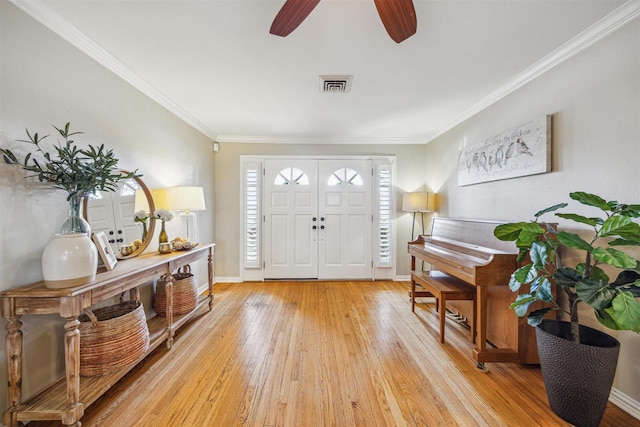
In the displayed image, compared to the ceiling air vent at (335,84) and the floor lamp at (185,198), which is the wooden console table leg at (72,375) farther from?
the ceiling air vent at (335,84)

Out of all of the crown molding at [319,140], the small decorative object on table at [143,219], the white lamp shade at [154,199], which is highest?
the crown molding at [319,140]

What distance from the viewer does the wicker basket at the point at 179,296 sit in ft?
7.72

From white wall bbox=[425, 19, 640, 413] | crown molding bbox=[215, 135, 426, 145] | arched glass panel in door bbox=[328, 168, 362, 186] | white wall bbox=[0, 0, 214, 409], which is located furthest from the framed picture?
white wall bbox=[425, 19, 640, 413]

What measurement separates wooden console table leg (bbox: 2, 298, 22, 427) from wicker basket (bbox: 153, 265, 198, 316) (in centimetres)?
103

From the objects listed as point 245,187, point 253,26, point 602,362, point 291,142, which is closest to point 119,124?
point 253,26

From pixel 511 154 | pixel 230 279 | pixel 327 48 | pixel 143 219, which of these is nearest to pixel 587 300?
pixel 511 154

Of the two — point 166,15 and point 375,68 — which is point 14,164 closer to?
point 166,15

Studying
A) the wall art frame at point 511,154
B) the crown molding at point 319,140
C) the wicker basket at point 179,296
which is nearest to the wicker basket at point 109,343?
the wicker basket at point 179,296

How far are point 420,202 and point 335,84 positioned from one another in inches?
84.4

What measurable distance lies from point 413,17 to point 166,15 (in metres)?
1.45

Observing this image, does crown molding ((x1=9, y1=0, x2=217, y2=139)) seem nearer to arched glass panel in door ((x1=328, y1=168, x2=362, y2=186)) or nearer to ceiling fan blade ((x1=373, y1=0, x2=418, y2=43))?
ceiling fan blade ((x1=373, y1=0, x2=418, y2=43))

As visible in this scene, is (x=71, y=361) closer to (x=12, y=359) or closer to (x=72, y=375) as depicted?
(x=72, y=375)

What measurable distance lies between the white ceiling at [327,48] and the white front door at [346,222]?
1221 millimetres

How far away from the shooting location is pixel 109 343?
1519 mm
